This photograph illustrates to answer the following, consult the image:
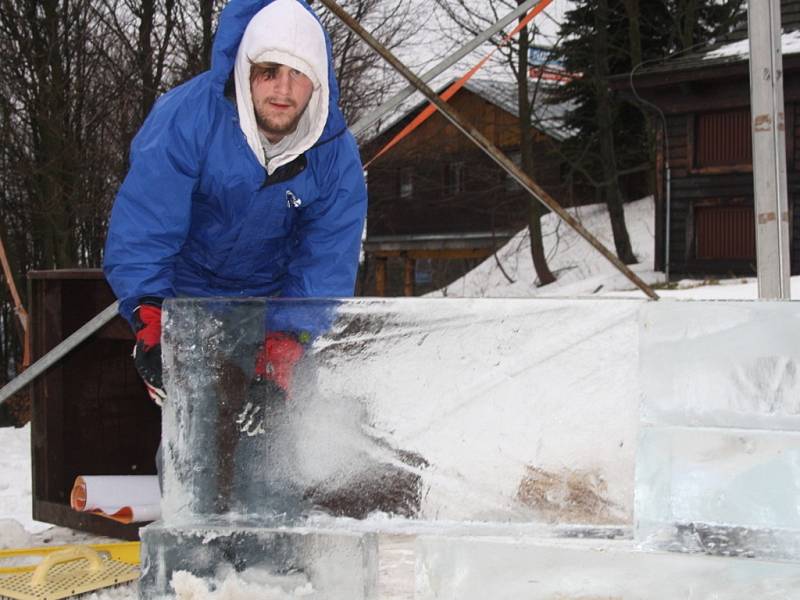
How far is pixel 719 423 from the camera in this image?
2.03 metres

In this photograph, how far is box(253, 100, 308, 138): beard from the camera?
8.05 feet

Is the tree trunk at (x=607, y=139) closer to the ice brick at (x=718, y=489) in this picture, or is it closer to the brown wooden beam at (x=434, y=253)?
the brown wooden beam at (x=434, y=253)

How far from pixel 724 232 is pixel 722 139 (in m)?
1.64

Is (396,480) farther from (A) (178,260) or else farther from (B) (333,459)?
(A) (178,260)

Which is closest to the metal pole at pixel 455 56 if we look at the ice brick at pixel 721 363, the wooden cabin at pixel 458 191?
the ice brick at pixel 721 363

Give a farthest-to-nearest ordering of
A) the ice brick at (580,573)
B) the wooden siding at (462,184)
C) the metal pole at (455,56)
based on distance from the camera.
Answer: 1. the wooden siding at (462,184)
2. the metal pole at (455,56)
3. the ice brick at (580,573)

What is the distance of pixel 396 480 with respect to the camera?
2.03m

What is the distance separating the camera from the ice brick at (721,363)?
78.6 inches

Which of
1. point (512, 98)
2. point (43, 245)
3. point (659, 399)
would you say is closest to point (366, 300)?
point (659, 399)

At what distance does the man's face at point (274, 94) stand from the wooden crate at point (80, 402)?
68.2 inches

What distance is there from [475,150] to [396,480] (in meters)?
23.9

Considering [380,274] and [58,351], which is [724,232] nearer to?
[380,274]

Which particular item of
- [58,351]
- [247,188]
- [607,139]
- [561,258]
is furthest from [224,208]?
[561,258]

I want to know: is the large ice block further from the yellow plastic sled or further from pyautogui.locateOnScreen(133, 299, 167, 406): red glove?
the yellow plastic sled
